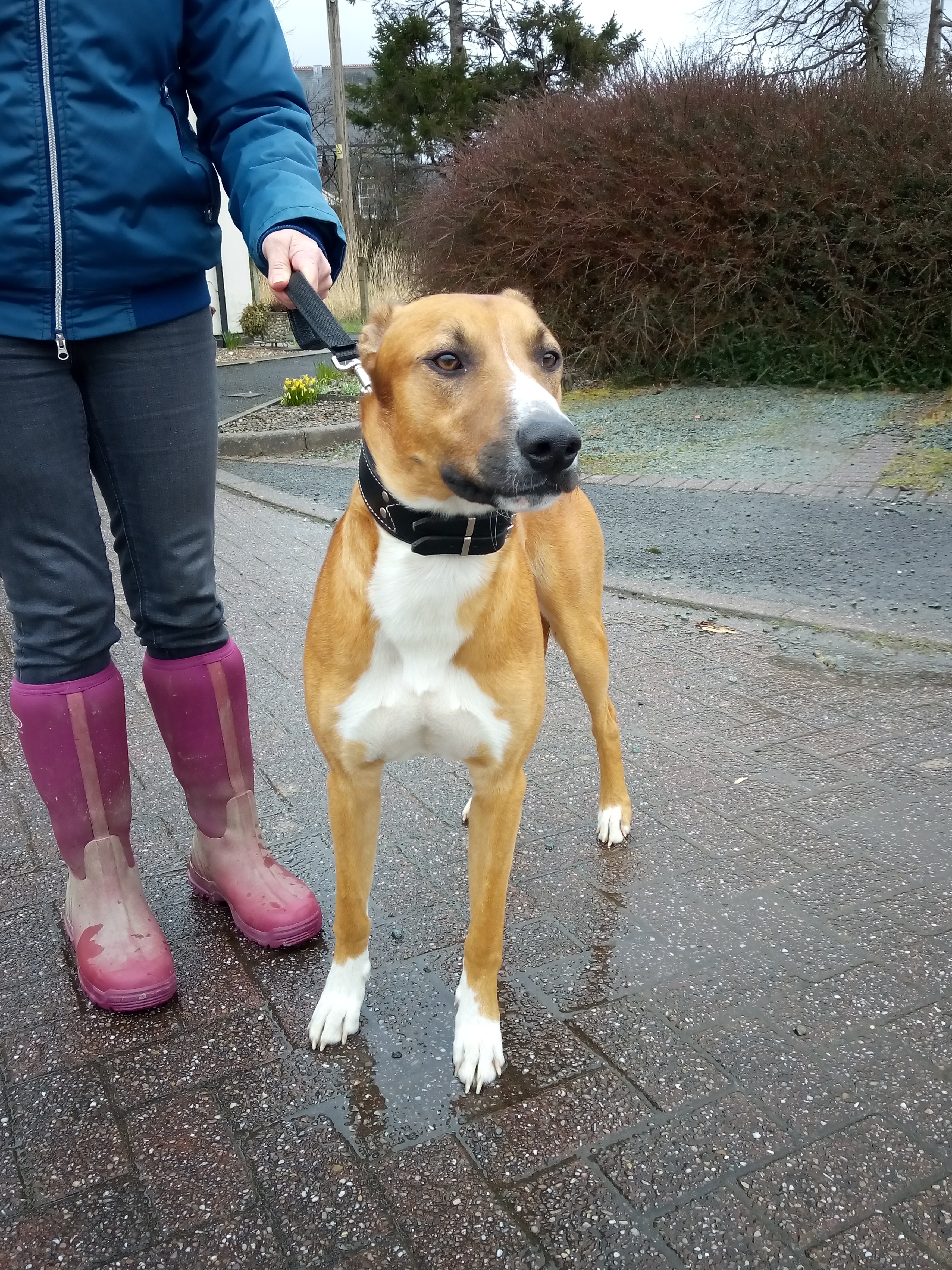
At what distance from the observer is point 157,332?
216 cm

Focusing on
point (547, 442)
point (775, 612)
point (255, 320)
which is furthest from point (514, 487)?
point (255, 320)

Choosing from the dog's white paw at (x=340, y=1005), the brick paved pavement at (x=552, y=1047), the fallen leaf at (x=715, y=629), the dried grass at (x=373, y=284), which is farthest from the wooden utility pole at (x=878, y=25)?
the dog's white paw at (x=340, y=1005)

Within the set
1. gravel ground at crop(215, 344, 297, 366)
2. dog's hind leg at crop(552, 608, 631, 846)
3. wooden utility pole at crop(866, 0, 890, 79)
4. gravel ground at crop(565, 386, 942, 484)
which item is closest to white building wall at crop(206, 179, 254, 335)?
gravel ground at crop(215, 344, 297, 366)

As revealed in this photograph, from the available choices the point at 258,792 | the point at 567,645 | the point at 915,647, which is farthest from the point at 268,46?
the point at 915,647

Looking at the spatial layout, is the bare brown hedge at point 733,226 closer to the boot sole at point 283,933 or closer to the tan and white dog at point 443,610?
the tan and white dog at point 443,610

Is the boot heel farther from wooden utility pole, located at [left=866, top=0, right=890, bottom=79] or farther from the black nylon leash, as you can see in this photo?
wooden utility pole, located at [left=866, top=0, right=890, bottom=79]

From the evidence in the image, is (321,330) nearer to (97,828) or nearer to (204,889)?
(97,828)

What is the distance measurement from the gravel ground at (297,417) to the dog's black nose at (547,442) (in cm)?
775

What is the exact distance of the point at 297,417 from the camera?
9961 millimetres

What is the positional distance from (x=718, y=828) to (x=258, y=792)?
4.86ft

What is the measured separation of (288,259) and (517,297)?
56 centimetres

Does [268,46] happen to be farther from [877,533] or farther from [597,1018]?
[877,533]

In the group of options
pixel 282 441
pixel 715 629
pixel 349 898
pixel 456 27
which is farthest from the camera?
pixel 456 27

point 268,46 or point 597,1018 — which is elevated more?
point 268,46
